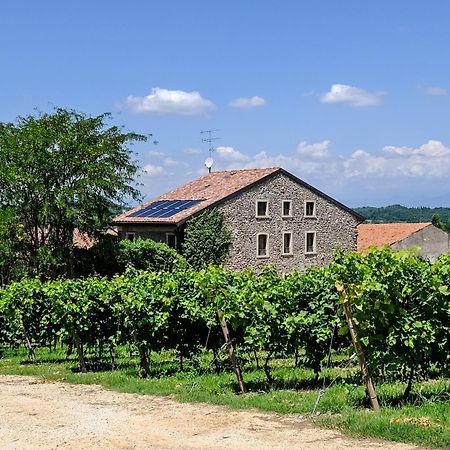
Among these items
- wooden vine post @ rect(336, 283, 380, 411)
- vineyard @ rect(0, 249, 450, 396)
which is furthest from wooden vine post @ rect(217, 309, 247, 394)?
wooden vine post @ rect(336, 283, 380, 411)

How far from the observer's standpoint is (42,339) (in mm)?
19469

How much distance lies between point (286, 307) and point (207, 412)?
2445 mm

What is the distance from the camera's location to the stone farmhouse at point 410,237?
164 feet

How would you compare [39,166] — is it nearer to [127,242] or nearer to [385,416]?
[127,242]

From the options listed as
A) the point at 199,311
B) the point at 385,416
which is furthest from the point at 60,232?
the point at 385,416

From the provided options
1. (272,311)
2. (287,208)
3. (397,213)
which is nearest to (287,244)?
(287,208)

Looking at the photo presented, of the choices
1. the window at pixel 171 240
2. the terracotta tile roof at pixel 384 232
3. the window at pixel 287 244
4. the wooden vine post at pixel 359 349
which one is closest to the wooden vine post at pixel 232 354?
the wooden vine post at pixel 359 349

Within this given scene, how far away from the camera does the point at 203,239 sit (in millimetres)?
39031

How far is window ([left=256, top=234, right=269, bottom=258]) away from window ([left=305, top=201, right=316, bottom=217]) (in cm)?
361

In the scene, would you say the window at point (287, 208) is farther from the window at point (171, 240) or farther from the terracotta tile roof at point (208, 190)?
the window at point (171, 240)

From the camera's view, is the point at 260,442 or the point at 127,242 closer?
the point at 260,442

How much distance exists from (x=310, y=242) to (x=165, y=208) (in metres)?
9.67

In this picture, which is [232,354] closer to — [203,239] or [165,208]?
[203,239]

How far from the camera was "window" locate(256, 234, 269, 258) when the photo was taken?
42.6m
